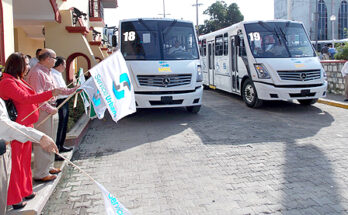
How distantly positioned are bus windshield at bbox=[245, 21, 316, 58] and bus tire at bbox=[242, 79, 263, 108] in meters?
1.00

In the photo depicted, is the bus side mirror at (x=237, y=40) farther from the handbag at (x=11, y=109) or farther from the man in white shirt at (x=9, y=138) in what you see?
the man in white shirt at (x=9, y=138)

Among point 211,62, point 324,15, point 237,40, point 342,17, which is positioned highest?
point 324,15

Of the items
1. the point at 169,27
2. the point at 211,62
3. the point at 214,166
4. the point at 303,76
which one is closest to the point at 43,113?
the point at 214,166

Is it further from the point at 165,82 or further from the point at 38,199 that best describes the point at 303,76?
the point at 38,199

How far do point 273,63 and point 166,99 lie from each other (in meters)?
3.23

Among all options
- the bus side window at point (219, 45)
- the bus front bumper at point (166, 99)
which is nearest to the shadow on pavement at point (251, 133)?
the bus front bumper at point (166, 99)

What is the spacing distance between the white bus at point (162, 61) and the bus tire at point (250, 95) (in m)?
1.85

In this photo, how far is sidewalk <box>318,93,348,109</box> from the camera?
1089 cm

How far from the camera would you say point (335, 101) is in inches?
452

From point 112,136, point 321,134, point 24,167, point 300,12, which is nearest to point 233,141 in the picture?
point 321,134

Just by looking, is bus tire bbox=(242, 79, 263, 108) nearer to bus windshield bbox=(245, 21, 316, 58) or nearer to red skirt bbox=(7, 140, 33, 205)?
bus windshield bbox=(245, 21, 316, 58)

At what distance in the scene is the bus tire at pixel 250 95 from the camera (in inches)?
417

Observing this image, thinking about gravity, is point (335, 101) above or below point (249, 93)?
below

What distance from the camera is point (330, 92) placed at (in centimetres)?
1376
